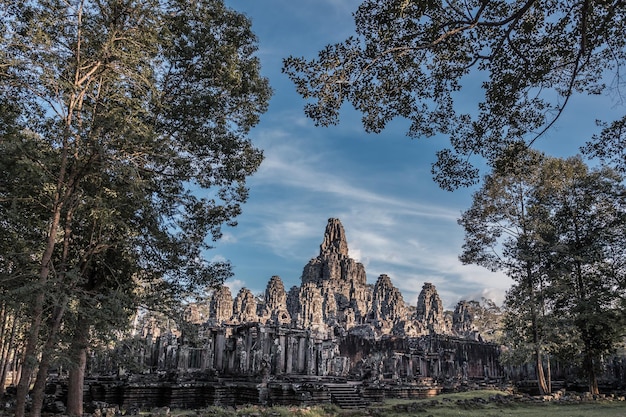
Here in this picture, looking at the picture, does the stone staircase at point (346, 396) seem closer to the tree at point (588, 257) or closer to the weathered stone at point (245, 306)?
the tree at point (588, 257)

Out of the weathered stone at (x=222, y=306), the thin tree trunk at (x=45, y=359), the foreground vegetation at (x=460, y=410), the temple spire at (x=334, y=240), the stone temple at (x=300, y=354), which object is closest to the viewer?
the thin tree trunk at (x=45, y=359)

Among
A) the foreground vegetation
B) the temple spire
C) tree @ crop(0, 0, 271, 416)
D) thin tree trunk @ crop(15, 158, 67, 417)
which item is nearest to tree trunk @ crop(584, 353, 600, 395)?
the foreground vegetation

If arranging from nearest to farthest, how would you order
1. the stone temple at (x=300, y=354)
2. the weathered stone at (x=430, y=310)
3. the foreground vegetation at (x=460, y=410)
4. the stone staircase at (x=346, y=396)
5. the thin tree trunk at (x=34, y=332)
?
the thin tree trunk at (x=34, y=332)
the foreground vegetation at (x=460, y=410)
the stone temple at (x=300, y=354)
the stone staircase at (x=346, y=396)
the weathered stone at (x=430, y=310)

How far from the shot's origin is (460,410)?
18.3 meters

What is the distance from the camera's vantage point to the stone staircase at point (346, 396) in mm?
19922

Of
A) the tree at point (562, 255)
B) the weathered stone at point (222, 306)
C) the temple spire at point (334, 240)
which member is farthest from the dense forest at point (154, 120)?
the temple spire at point (334, 240)

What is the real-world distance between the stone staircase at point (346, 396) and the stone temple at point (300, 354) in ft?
0.16

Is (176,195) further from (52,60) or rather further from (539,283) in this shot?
(539,283)

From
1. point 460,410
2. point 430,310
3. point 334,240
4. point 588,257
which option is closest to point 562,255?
point 588,257

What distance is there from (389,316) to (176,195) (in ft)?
220

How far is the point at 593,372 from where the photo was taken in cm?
2531

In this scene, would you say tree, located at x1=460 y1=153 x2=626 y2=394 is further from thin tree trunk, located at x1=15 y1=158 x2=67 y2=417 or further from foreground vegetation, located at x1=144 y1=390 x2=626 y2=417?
thin tree trunk, located at x1=15 y1=158 x2=67 y2=417

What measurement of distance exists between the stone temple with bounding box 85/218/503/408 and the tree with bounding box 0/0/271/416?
2589 millimetres

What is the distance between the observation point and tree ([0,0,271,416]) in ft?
32.8
